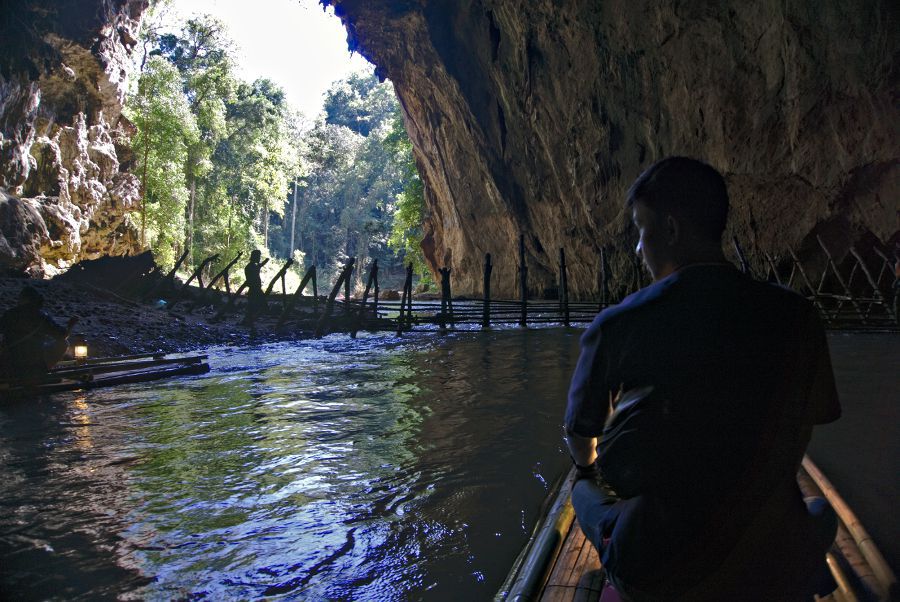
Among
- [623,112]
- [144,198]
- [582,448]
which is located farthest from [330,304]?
[144,198]

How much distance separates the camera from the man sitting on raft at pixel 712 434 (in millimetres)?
1407

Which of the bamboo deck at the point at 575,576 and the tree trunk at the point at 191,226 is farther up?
the tree trunk at the point at 191,226

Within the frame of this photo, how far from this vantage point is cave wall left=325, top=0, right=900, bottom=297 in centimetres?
1091

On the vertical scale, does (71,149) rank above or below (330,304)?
above

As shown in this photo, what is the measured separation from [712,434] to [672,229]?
21.6 inches

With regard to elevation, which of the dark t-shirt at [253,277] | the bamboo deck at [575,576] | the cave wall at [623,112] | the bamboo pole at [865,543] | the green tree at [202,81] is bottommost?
the bamboo deck at [575,576]

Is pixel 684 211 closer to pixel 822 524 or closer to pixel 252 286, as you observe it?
pixel 822 524

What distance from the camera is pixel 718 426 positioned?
1401mm

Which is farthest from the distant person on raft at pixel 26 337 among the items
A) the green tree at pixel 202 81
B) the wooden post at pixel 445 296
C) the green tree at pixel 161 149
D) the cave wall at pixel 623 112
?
the green tree at pixel 202 81

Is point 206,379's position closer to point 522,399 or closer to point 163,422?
point 163,422

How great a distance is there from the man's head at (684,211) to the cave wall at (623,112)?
33.9ft

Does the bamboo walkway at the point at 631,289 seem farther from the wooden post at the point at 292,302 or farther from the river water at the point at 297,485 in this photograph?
the river water at the point at 297,485

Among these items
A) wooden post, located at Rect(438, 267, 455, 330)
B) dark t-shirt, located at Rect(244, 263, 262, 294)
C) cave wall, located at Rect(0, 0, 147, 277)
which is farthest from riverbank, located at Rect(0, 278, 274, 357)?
cave wall, located at Rect(0, 0, 147, 277)

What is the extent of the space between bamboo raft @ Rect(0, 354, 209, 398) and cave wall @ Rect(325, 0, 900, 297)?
11512 mm
